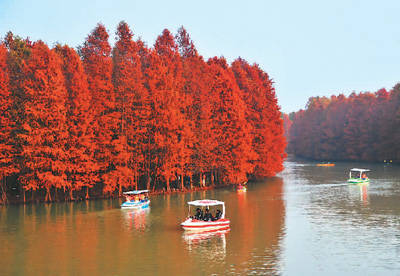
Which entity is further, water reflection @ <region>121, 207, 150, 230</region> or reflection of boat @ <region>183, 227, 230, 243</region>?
water reflection @ <region>121, 207, 150, 230</region>

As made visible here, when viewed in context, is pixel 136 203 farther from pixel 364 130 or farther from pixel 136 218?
pixel 364 130

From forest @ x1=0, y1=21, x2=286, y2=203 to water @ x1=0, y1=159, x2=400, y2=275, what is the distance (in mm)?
6776

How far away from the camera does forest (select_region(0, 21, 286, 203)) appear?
6525 cm

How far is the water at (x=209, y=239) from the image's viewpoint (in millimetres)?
32406

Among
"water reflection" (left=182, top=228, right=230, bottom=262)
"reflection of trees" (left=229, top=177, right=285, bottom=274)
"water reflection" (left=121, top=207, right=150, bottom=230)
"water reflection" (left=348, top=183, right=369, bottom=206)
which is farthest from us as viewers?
"water reflection" (left=348, top=183, right=369, bottom=206)

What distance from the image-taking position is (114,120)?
237ft

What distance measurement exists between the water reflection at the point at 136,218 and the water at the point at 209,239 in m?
0.12

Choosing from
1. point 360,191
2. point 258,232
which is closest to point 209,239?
point 258,232

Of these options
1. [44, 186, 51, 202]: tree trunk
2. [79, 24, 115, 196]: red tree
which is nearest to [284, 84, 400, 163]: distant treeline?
[79, 24, 115, 196]: red tree

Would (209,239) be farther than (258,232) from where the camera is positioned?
No

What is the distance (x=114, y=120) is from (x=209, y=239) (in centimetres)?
3642

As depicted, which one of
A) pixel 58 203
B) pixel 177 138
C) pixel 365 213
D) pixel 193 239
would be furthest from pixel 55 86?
pixel 365 213

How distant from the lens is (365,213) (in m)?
54.7

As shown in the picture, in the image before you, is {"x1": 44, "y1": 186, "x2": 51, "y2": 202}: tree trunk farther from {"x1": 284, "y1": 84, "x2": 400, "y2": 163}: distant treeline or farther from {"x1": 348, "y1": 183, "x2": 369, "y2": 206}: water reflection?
{"x1": 284, "y1": 84, "x2": 400, "y2": 163}: distant treeline
